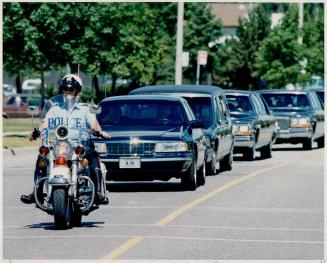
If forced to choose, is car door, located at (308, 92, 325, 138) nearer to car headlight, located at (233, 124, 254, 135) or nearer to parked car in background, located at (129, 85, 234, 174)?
car headlight, located at (233, 124, 254, 135)

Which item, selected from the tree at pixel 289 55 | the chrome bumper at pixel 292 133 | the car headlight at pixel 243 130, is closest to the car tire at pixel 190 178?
the car headlight at pixel 243 130

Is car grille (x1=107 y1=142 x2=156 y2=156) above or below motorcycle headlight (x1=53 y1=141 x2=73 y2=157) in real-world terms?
below

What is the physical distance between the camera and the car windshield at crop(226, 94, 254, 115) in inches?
1187

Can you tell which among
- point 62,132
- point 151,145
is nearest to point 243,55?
point 151,145

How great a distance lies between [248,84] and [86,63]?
4959 centimetres

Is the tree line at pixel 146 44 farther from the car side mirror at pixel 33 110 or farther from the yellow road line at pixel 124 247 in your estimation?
the yellow road line at pixel 124 247

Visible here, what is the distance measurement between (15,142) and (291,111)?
7498 mm

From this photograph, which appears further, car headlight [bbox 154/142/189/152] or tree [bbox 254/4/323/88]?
tree [bbox 254/4/323/88]

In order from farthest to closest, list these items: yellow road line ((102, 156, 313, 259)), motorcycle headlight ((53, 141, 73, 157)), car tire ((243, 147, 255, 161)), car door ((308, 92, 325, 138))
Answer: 1. car door ((308, 92, 325, 138))
2. car tire ((243, 147, 255, 161))
3. motorcycle headlight ((53, 141, 73, 157))
4. yellow road line ((102, 156, 313, 259))

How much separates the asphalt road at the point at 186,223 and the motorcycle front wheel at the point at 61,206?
0.12 metres

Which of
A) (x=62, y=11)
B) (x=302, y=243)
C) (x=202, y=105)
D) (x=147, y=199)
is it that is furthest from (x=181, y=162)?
(x=62, y=11)

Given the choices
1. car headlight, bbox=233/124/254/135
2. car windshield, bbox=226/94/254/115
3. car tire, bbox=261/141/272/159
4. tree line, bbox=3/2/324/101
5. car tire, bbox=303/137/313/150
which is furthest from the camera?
tree line, bbox=3/2/324/101

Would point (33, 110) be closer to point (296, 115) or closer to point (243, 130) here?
point (243, 130)

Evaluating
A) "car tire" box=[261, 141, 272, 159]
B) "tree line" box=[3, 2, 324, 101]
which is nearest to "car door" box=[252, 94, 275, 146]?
"car tire" box=[261, 141, 272, 159]
